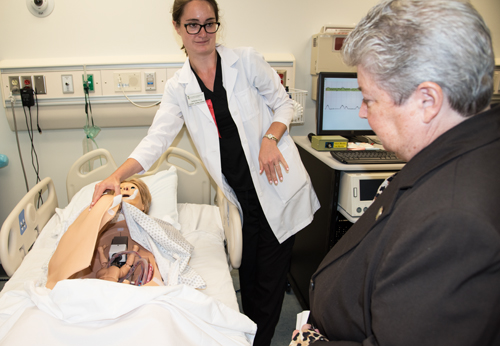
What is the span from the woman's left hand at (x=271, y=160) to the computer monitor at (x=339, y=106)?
20.2 inches

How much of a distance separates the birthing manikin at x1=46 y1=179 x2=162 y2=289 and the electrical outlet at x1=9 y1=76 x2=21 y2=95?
1084 millimetres

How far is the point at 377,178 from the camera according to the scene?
1715mm

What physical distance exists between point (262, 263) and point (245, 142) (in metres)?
0.66

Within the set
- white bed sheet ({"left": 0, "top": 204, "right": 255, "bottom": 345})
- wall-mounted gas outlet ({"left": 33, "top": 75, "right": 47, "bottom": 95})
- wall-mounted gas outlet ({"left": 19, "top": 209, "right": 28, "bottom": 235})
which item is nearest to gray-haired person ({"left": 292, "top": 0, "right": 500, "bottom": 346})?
white bed sheet ({"left": 0, "top": 204, "right": 255, "bottom": 345})

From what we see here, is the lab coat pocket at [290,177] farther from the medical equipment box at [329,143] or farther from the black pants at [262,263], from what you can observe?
the medical equipment box at [329,143]

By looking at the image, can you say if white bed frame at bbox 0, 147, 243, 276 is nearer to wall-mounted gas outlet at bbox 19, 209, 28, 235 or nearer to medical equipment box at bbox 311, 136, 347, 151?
wall-mounted gas outlet at bbox 19, 209, 28, 235

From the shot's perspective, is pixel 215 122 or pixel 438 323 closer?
pixel 438 323

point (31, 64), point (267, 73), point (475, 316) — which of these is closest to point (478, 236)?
point (475, 316)

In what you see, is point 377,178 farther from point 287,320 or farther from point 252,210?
point 287,320

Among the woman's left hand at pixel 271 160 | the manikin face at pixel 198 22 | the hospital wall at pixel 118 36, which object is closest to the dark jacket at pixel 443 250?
the woman's left hand at pixel 271 160

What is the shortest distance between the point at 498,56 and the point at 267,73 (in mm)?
2056

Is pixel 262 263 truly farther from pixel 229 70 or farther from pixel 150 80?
pixel 150 80

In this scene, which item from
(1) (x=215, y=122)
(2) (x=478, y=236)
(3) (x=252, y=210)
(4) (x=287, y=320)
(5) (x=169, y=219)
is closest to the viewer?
(2) (x=478, y=236)

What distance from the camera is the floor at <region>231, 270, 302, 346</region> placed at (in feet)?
6.64
